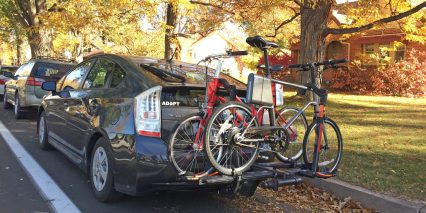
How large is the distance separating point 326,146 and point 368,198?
725 millimetres

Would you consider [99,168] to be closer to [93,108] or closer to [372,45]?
[93,108]

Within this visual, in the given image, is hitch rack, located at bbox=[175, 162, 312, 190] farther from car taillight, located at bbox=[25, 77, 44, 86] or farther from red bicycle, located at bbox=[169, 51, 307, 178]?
car taillight, located at bbox=[25, 77, 44, 86]

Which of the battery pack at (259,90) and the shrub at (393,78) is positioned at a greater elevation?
the shrub at (393,78)

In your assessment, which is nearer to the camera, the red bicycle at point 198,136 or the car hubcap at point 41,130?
the red bicycle at point 198,136

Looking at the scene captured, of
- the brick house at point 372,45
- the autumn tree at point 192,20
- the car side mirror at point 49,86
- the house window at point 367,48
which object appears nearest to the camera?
the car side mirror at point 49,86

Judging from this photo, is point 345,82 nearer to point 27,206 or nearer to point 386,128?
point 386,128

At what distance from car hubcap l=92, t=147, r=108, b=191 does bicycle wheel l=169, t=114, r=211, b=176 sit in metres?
0.97

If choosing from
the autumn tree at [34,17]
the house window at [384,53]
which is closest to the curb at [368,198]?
the house window at [384,53]

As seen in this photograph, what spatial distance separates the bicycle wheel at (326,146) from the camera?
4965 mm

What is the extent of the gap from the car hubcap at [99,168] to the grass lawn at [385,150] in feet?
9.59

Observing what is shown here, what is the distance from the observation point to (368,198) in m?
5.09

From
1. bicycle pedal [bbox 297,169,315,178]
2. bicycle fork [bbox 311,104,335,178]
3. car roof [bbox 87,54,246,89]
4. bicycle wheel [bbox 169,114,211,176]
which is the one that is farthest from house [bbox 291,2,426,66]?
bicycle wheel [bbox 169,114,211,176]

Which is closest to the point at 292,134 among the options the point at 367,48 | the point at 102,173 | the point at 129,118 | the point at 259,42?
the point at 259,42

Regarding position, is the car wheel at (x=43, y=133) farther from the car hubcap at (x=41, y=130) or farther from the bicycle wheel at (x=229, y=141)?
the bicycle wheel at (x=229, y=141)
